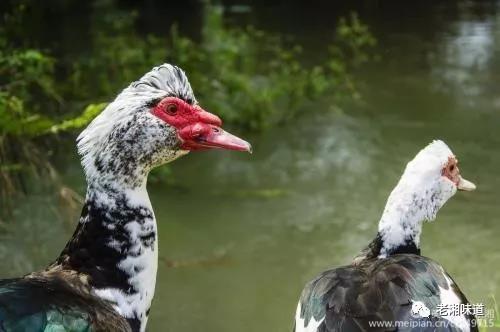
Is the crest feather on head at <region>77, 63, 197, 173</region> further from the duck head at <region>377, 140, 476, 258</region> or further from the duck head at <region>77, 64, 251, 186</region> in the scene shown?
the duck head at <region>377, 140, 476, 258</region>

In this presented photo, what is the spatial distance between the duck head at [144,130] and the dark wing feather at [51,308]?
393 millimetres

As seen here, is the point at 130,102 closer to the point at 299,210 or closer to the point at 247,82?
the point at 299,210

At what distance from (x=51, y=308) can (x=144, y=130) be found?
2.12ft

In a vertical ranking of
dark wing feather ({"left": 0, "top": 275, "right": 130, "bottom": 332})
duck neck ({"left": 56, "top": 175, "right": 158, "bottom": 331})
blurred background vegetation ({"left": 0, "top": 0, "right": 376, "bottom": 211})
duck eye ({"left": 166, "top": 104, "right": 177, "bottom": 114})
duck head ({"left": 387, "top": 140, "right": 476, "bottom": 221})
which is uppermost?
blurred background vegetation ({"left": 0, "top": 0, "right": 376, "bottom": 211})

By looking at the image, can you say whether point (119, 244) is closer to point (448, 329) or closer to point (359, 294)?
point (359, 294)

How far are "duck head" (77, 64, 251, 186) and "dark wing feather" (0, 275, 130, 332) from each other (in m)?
0.39

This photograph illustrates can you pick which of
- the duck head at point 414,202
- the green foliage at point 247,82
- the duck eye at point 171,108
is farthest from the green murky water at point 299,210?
the duck eye at point 171,108

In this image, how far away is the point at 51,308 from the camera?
7.43ft

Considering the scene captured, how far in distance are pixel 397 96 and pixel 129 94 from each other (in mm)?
5420

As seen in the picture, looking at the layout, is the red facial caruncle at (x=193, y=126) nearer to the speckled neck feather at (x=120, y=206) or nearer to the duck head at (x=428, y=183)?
the speckled neck feather at (x=120, y=206)

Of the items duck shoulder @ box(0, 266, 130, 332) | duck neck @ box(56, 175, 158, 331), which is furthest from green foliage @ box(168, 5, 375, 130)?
duck shoulder @ box(0, 266, 130, 332)

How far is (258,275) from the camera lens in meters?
4.54

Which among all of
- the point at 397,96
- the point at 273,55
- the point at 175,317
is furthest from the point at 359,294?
the point at 273,55

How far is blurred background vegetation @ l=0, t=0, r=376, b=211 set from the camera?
193 inches
